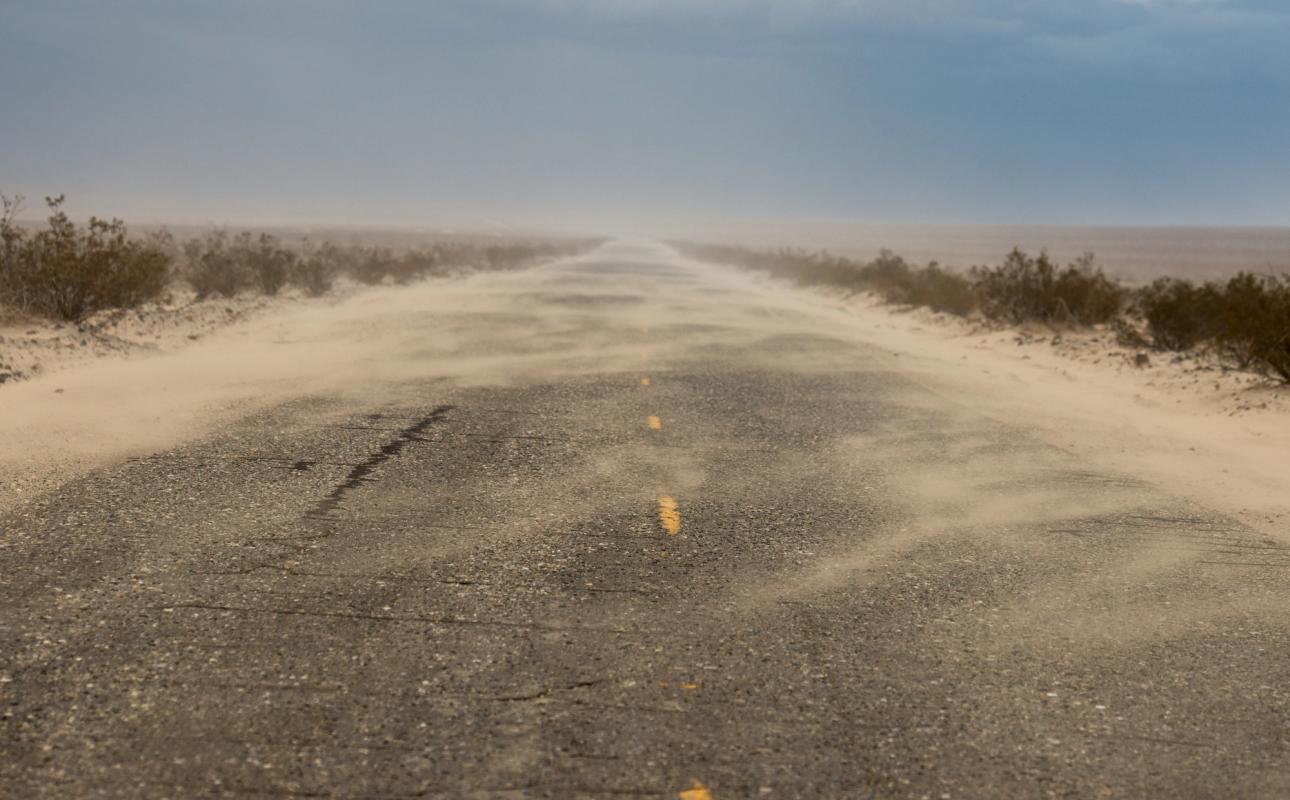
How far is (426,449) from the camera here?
29.7ft

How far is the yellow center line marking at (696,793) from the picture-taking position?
362 cm

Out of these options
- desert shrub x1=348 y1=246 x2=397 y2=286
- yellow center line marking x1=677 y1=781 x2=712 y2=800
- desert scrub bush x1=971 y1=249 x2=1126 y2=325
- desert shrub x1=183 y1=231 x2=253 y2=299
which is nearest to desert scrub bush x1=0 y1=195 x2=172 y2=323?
desert shrub x1=183 y1=231 x2=253 y2=299

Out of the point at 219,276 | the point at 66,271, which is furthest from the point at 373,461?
the point at 219,276

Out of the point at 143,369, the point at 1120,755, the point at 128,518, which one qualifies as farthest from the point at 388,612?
the point at 143,369

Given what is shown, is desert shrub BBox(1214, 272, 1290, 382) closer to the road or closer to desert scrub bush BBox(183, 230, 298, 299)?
the road

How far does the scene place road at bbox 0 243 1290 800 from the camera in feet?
12.7

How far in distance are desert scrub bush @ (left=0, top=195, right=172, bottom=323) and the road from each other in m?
10.3

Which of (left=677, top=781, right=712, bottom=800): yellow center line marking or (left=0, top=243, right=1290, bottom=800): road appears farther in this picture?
(left=0, top=243, right=1290, bottom=800): road

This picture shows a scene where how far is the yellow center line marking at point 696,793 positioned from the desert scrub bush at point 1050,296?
21.4 metres

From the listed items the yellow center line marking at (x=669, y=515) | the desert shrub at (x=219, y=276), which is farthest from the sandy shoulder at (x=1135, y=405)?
the desert shrub at (x=219, y=276)

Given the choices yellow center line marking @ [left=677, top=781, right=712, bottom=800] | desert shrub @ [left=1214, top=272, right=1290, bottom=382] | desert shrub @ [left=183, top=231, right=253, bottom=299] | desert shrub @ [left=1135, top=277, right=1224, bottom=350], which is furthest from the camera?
desert shrub @ [left=183, top=231, right=253, bottom=299]

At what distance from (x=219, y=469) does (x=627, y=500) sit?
303cm

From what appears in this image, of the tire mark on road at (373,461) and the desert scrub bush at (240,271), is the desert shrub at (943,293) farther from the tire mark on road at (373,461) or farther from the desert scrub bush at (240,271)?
the tire mark on road at (373,461)

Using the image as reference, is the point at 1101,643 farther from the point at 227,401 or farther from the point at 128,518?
the point at 227,401
